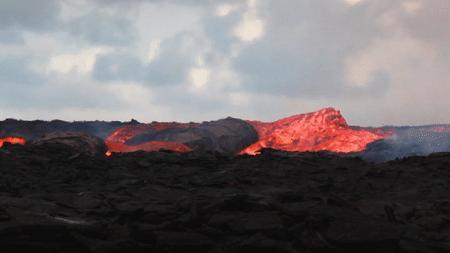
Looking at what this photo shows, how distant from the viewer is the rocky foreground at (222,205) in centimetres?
706

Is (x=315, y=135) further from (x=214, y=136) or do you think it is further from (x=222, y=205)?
(x=222, y=205)

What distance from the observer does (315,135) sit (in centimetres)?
2855

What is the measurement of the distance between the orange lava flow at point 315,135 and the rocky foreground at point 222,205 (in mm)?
10769

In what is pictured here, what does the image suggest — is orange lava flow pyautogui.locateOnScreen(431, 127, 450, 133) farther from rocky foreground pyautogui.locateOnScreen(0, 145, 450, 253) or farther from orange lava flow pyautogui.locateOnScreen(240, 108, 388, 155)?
rocky foreground pyautogui.locateOnScreen(0, 145, 450, 253)

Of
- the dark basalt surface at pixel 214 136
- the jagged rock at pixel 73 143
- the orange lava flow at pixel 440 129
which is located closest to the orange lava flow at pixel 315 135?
the dark basalt surface at pixel 214 136

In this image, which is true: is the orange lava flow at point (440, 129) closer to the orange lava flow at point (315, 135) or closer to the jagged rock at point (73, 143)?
the orange lava flow at point (315, 135)

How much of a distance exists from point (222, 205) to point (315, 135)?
68.2ft

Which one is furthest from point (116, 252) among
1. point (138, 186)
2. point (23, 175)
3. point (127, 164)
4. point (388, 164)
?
point (388, 164)

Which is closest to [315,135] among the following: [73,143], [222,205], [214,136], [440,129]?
[214,136]

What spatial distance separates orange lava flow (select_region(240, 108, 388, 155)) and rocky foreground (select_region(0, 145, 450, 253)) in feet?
35.3

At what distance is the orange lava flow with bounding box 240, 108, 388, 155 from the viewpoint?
27.2 metres

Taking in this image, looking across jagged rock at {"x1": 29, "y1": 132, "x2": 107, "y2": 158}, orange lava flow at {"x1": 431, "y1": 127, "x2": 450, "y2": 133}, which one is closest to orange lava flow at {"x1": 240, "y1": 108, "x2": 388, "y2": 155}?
orange lava flow at {"x1": 431, "y1": 127, "x2": 450, "y2": 133}

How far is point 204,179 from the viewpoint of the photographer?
44.0 ft

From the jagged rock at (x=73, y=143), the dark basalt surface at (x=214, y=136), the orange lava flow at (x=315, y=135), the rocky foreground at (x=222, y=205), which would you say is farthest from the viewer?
the orange lava flow at (x=315, y=135)
